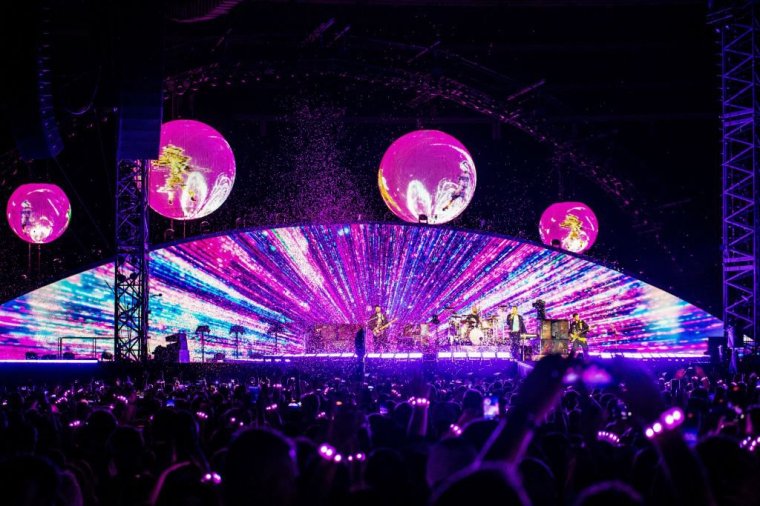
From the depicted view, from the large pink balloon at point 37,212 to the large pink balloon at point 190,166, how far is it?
2.25m

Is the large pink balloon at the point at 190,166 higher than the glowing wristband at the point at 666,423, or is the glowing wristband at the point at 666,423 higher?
the large pink balloon at the point at 190,166

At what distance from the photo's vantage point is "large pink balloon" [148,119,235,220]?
9727 mm

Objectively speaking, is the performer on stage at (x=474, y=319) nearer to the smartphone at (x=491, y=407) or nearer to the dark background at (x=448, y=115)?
the dark background at (x=448, y=115)

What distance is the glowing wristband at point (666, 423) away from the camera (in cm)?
212

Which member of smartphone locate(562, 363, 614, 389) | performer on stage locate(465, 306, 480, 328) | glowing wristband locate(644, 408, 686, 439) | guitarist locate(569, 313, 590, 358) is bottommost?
glowing wristband locate(644, 408, 686, 439)

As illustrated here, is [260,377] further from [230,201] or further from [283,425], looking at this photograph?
[283,425]

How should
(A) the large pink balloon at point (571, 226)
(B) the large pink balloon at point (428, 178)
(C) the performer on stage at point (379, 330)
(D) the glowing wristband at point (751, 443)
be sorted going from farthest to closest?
(C) the performer on stage at point (379, 330), (A) the large pink balloon at point (571, 226), (B) the large pink balloon at point (428, 178), (D) the glowing wristband at point (751, 443)

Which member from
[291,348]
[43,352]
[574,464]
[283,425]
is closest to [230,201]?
[291,348]

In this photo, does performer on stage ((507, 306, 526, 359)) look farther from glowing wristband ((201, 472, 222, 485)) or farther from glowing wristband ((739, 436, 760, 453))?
glowing wristband ((201, 472, 222, 485))

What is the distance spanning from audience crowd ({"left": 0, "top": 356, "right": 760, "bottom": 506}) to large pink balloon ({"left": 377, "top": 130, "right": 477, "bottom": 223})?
167 inches

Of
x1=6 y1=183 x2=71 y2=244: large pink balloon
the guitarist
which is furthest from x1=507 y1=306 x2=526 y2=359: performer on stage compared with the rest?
x1=6 y1=183 x2=71 y2=244: large pink balloon

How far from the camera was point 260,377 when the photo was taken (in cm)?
1349

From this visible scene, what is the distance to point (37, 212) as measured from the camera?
11.3 metres

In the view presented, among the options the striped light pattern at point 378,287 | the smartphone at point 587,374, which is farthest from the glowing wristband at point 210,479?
the striped light pattern at point 378,287
